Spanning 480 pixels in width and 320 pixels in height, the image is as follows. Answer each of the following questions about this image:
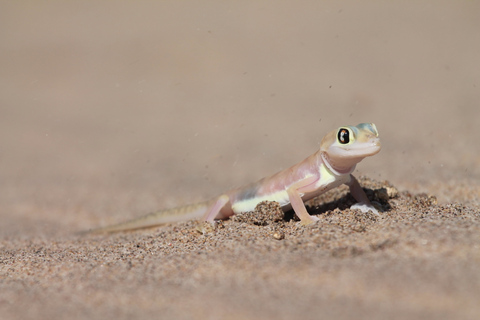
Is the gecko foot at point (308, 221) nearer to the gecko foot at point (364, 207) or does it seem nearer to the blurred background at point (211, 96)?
the gecko foot at point (364, 207)

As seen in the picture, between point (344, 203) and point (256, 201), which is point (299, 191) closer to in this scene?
point (256, 201)

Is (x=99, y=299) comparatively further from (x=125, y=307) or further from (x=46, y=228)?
(x=46, y=228)

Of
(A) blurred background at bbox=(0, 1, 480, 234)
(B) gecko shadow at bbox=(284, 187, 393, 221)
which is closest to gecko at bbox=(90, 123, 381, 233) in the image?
(B) gecko shadow at bbox=(284, 187, 393, 221)

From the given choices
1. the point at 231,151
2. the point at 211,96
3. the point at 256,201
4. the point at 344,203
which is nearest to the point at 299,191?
the point at 256,201

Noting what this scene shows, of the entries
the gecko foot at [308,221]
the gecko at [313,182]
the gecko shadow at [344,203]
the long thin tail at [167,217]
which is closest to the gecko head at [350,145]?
the gecko at [313,182]

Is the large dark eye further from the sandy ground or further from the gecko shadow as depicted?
the gecko shadow
